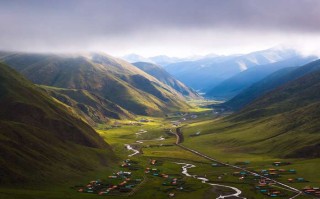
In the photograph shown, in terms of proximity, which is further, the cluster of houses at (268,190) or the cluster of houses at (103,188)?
the cluster of houses at (103,188)

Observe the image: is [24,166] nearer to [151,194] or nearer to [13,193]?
[13,193]

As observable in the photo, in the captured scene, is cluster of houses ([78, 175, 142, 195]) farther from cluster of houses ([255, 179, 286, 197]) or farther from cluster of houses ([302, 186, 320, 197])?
cluster of houses ([302, 186, 320, 197])

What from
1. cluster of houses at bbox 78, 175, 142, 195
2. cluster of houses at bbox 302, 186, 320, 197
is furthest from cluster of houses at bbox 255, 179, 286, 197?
cluster of houses at bbox 78, 175, 142, 195

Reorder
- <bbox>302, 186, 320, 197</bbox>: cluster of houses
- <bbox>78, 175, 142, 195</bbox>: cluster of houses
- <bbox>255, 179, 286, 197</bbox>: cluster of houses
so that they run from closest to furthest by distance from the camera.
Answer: <bbox>302, 186, 320, 197</bbox>: cluster of houses → <bbox>255, 179, 286, 197</bbox>: cluster of houses → <bbox>78, 175, 142, 195</bbox>: cluster of houses

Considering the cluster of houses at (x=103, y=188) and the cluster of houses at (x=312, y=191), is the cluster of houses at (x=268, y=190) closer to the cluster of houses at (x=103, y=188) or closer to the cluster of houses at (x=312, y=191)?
the cluster of houses at (x=312, y=191)

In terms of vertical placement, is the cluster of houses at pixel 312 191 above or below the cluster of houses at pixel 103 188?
above

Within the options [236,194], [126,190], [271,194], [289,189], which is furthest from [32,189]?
[289,189]

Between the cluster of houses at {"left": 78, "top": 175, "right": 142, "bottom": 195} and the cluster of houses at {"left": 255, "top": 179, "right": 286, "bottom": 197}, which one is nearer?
the cluster of houses at {"left": 255, "top": 179, "right": 286, "bottom": 197}

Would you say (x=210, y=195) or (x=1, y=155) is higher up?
(x=1, y=155)

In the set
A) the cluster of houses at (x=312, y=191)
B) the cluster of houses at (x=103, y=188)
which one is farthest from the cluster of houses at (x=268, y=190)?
the cluster of houses at (x=103, y=188)

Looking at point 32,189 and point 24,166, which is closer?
point 32,189

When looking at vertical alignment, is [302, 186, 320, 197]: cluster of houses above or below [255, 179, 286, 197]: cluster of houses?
above
